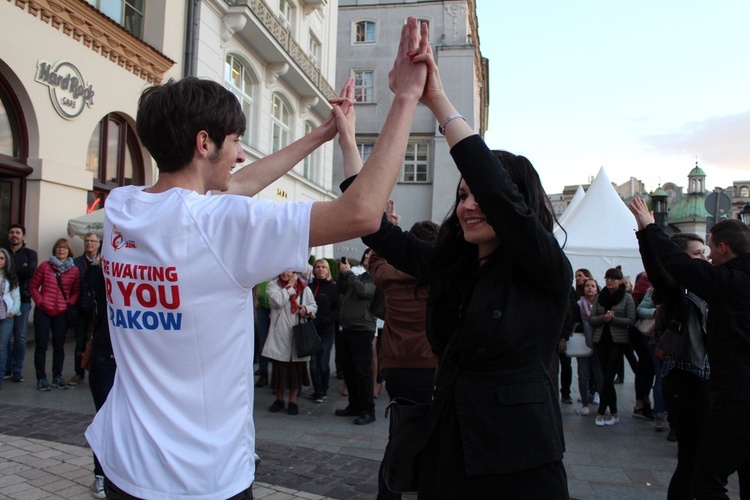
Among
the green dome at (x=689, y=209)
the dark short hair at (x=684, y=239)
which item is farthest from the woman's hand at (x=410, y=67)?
the green dome at (x=689, y=209)

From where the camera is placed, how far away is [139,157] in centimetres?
1322

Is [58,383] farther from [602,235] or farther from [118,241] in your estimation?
[602,235]

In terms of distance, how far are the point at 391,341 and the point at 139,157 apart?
421 inches

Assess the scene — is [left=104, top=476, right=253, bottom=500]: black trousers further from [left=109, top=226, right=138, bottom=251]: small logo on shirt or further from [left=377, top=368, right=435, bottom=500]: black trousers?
[left=377, top=368, right=435, bottom=500]: black trousers

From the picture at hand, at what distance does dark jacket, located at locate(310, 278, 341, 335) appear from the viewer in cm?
851

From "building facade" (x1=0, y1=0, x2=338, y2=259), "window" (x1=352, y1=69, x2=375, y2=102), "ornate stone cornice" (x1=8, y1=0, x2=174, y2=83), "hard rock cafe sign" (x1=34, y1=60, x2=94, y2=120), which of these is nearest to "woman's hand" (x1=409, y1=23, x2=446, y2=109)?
"building facade" (x1=0, y1=0, x2=338, y2=259)

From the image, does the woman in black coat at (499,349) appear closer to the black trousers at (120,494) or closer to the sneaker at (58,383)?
the black trousers at (120,494)

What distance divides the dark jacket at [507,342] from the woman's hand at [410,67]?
229 millimetres

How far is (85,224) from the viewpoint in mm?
10211

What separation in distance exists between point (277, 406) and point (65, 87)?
286 inches

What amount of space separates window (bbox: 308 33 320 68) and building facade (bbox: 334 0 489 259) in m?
8.16

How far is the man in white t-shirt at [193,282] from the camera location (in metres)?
1.42

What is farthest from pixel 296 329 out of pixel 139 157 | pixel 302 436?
pixel 139 157

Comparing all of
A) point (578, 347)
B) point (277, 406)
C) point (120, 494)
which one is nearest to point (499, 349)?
point (120, 494)
